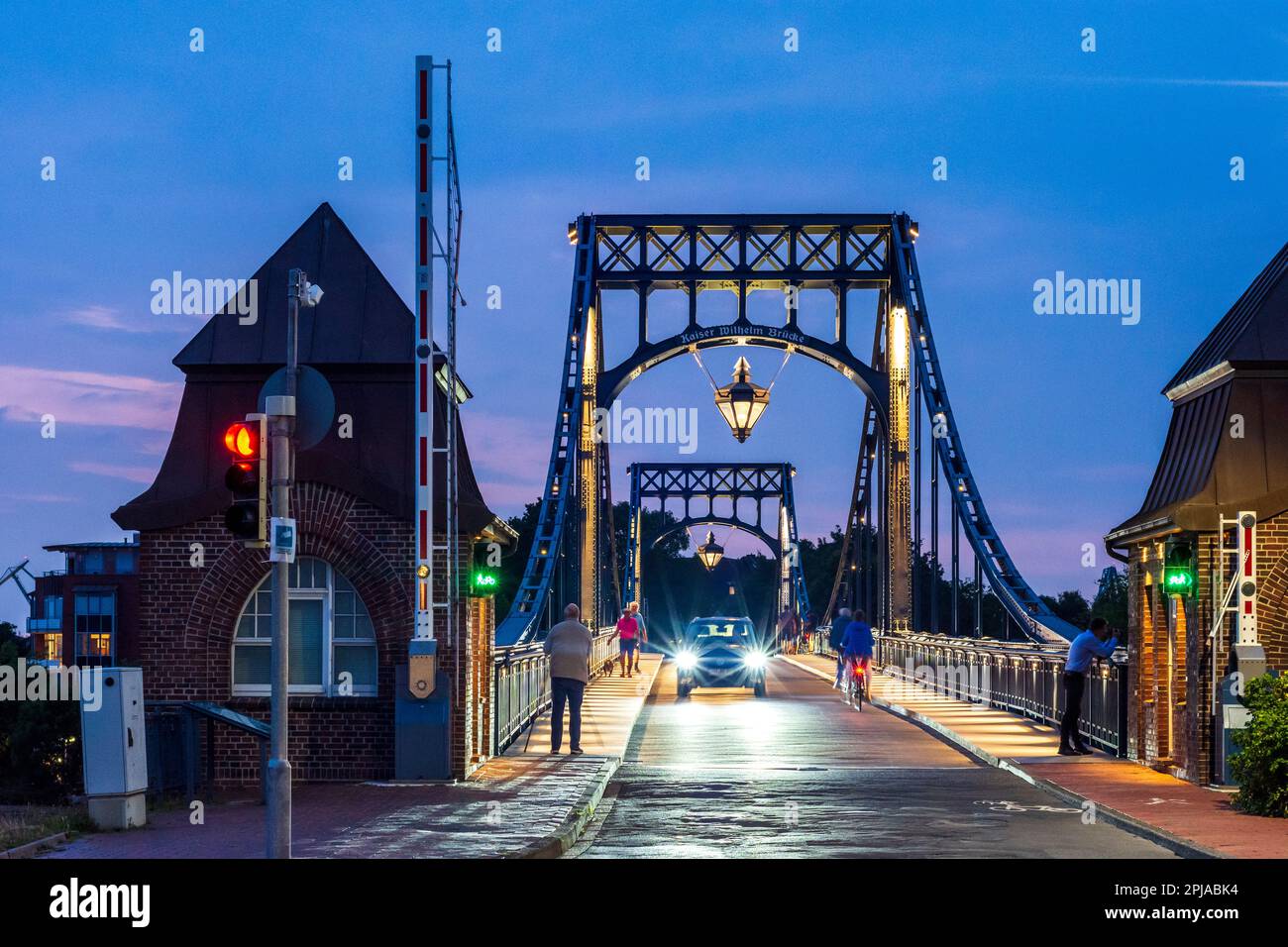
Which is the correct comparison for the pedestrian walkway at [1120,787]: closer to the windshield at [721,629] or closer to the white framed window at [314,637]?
the windshield at [721,629]

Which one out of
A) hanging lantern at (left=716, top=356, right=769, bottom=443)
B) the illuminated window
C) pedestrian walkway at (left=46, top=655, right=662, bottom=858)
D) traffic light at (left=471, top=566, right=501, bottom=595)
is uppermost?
hanging lantern at (left=716, top=356, right=769, bottom=443)

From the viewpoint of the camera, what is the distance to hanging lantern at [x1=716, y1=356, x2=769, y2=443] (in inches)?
1522

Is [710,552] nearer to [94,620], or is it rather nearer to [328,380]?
[94,620]

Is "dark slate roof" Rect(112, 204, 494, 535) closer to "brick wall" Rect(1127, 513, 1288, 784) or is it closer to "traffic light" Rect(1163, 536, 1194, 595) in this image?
"traffic light" Rect(1163, 536, 1194, 595)

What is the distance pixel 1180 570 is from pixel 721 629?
67.1 ft

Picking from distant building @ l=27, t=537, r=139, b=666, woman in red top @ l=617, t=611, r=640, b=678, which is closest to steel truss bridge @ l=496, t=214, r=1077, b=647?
woman in red top @ l=617, t=611, r=640, b=678

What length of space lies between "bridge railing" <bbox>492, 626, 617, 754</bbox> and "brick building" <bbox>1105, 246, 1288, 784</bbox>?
787cm

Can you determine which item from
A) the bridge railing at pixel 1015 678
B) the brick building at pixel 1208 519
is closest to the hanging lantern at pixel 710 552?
the bridge railing at pixel 1015 678

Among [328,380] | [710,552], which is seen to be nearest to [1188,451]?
[328,380]

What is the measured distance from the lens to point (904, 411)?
47656mm

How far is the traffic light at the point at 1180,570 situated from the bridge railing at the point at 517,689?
27.0ft
